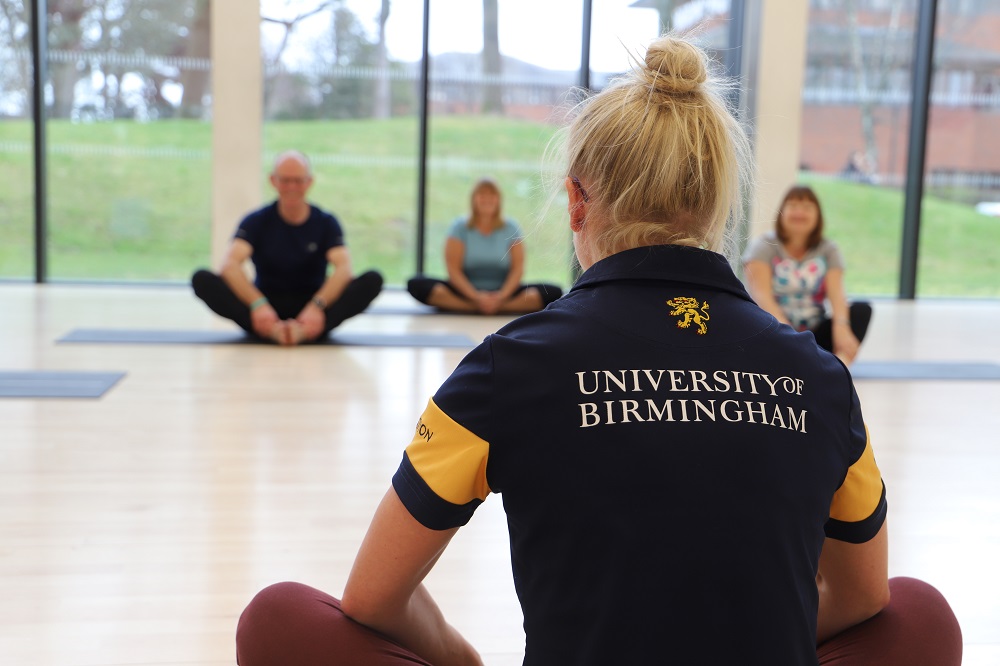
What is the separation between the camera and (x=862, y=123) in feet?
26.4

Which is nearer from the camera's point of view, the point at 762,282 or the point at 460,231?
the point at 762,282

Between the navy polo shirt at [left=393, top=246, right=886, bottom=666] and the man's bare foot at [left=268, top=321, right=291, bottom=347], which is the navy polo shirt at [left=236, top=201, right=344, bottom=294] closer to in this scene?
the man's bare foot at [left=268, top=321, right=291, bottom=347]

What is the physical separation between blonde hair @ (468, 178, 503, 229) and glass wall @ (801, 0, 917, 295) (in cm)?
306

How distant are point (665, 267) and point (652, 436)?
0.17 meters

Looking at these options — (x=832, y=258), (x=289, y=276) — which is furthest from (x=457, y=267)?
(x=832, y=258)

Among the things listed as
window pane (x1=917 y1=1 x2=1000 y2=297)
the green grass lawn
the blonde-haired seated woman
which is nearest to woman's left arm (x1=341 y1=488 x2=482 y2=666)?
the blonde-haired seated woman

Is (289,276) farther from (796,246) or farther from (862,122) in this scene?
(862,122)

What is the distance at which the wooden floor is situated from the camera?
1823 millimetres

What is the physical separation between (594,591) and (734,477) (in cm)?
16

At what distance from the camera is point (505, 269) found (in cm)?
621

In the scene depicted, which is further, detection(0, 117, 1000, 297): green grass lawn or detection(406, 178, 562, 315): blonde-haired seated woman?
detection(0, 117, 1000, 297): green grass lawn

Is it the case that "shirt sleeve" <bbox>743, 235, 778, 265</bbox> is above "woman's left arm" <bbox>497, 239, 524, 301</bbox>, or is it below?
Result: above

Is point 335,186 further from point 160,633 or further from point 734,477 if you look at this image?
point 734,477

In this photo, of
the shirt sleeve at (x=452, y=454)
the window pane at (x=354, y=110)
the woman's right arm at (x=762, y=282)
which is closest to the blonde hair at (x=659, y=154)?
the shirt sleeve at (x=452, y=454)
